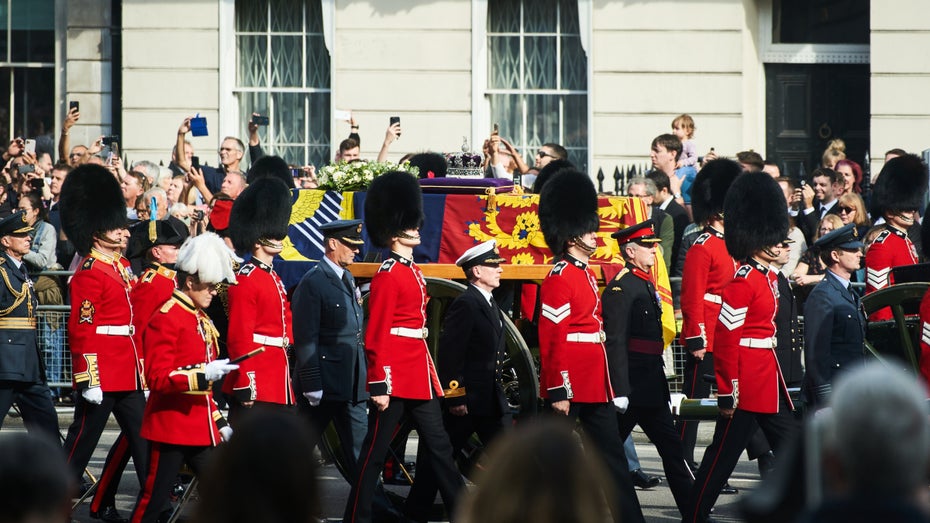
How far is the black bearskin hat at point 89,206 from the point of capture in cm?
856

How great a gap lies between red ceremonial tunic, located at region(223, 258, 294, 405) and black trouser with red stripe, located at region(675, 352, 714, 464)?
2473 millimetres

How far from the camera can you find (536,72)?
15250mm

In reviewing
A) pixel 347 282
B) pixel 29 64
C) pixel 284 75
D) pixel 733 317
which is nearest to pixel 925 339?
pixel 733 317

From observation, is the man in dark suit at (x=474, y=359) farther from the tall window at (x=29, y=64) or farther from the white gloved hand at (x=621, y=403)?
the tall window at (x=29, y=64)

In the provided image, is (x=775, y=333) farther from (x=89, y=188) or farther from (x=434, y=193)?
(x=89, y=188)

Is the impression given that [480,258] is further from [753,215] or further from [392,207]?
[753,215]

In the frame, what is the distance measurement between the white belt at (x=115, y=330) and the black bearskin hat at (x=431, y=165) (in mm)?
2774

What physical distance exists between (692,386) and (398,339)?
2.17 meters

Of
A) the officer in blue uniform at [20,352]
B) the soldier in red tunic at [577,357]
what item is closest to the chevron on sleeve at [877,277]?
the soldier in red tunic at [577,357]

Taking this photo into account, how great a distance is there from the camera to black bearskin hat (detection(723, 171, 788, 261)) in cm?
791

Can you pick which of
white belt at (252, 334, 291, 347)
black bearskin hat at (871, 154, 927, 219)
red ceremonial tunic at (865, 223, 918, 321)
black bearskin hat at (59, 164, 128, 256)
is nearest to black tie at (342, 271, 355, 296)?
white belt at (252, 334, 291, 347)

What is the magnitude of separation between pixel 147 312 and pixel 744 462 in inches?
163

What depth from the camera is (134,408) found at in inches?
319

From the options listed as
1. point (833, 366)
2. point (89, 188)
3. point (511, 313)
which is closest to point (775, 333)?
point (833, 366)
